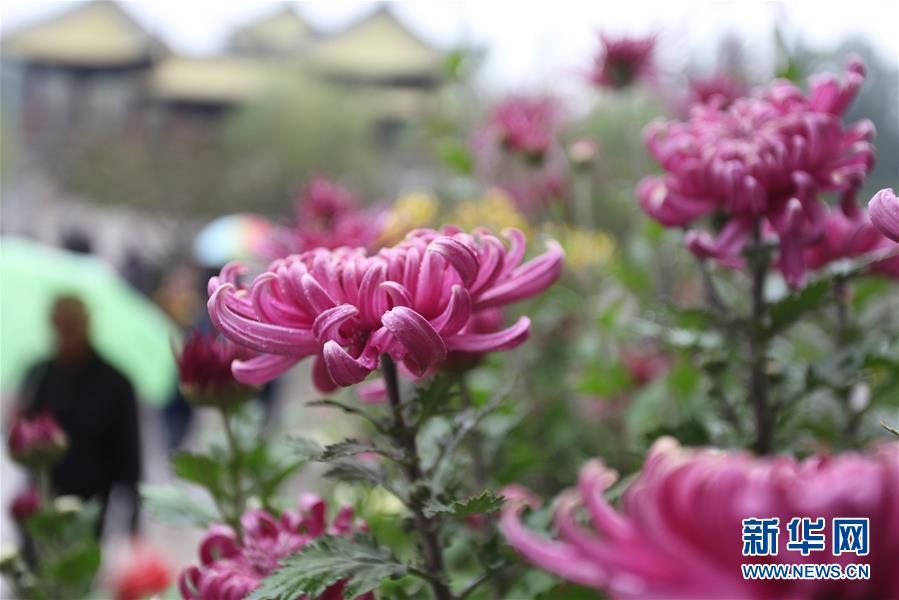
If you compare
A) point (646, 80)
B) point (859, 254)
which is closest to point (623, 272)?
point (646, 80)

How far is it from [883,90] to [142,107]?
14.8 m

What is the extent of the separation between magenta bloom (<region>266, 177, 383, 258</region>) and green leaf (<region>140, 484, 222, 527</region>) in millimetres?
272

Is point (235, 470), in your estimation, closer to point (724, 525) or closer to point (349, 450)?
point (349, 450)

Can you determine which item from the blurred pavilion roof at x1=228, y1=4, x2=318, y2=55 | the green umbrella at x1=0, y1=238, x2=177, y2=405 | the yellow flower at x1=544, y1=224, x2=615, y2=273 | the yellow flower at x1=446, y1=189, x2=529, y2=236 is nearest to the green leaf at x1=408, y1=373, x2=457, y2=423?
the yellow flower at x1=544, y1=224, x2=615, y2=273

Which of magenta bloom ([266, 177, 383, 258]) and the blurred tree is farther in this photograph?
the blurred tree

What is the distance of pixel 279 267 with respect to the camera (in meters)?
0.44

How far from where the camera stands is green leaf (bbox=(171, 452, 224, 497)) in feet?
2.06

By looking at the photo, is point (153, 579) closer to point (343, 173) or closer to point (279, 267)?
point (279, 267)

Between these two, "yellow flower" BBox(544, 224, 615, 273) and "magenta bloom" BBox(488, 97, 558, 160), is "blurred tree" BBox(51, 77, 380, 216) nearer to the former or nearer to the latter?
"magenta bloom" BBox(488, 97, 558, 160)

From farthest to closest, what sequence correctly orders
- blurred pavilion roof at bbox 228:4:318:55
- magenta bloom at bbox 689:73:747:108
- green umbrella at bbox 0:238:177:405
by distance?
blurred pavilion roof at bbox 228:4:318:55 → green umbrella at bbox 0:238:177:405 → magenta bloom at bbox 689:73:747:108

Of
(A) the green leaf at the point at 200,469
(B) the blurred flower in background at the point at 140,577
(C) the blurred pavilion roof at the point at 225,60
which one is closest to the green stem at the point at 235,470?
(A) the green leaf at the point at 200,469

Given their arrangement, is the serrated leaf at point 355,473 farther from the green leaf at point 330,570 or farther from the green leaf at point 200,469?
the green leaf at point 200,469

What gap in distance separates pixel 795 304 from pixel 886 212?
18 centimetres

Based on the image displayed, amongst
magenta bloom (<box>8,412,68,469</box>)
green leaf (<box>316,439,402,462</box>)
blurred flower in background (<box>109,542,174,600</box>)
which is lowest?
blurred flower in background (<box>109,542,174,600</box>)
